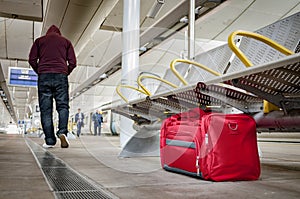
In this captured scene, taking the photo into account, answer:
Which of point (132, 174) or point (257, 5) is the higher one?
point (257, 5)

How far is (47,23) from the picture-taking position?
666 centimetres

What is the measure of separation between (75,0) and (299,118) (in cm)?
461

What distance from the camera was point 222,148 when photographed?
5.55 ft

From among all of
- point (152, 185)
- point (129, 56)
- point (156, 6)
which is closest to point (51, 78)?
point (129, 56)

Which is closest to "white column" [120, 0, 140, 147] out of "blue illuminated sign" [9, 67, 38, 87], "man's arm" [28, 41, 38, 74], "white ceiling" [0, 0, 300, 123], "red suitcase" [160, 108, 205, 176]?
"white ceiling" [0, 0, 300, 123]

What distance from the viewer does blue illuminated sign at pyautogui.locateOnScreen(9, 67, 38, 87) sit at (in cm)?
1230

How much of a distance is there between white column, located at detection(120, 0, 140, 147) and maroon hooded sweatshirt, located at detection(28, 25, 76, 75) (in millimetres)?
1052

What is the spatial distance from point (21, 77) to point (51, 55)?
10.0 meters

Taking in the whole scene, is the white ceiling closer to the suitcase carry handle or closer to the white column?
the white column

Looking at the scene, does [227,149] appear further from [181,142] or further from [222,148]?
[181,142]

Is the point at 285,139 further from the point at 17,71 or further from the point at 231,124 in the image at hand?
the point at 17,71

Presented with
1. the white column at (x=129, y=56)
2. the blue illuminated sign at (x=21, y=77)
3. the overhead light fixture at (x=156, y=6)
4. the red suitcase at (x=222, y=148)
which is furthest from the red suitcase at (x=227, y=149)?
the blue illuminated sign at (x=21, y=77)

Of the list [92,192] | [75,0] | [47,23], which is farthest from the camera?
[47,23]

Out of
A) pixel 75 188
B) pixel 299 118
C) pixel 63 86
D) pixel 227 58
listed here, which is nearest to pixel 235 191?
pixel 299 118
